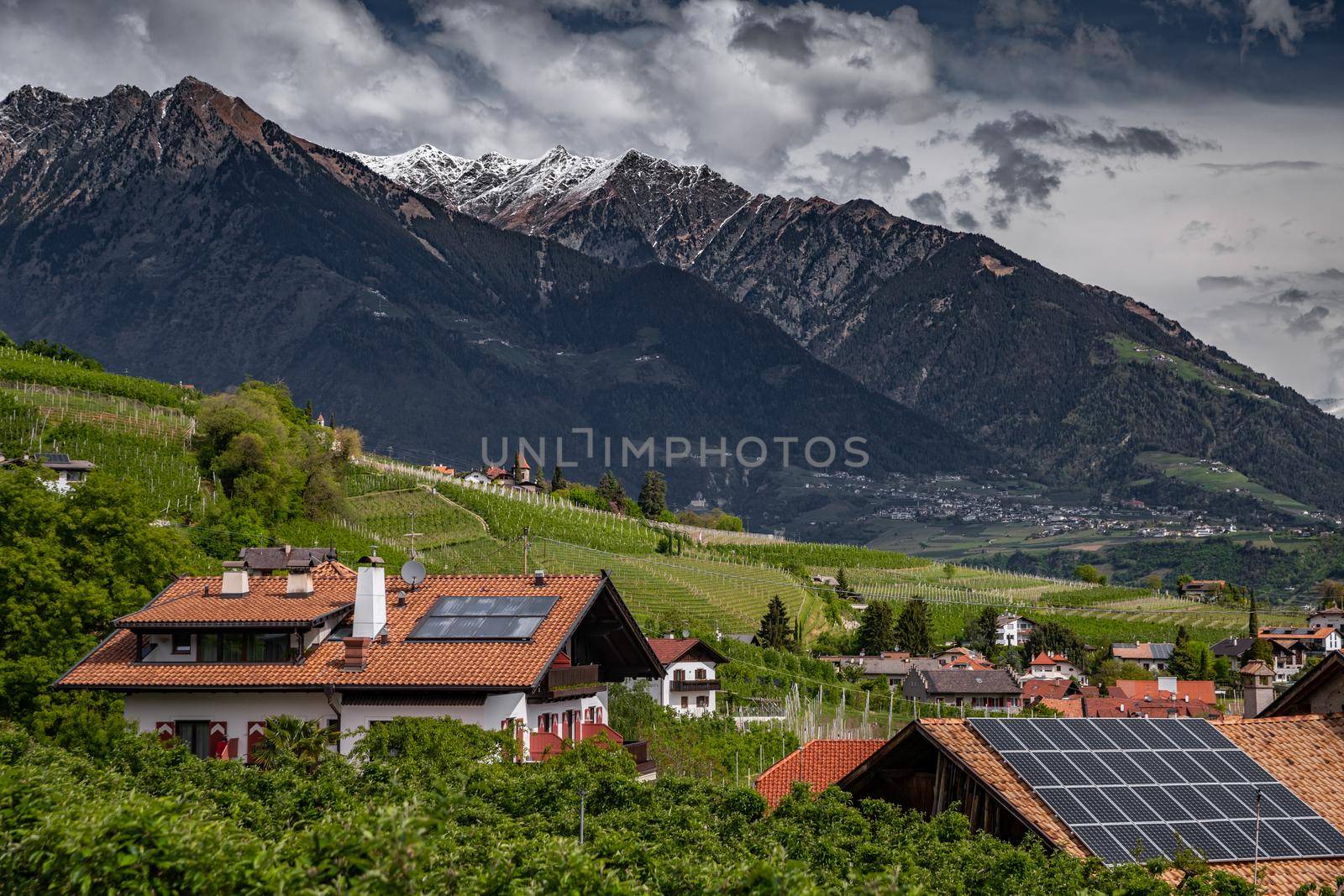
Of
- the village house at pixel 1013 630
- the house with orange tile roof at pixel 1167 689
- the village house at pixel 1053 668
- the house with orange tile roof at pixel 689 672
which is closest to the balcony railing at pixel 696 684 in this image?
the house with orange tile roof at pixel 689 672

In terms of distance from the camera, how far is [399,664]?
33094mm

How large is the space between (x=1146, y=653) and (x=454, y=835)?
12630 centimetres

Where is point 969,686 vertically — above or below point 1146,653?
below

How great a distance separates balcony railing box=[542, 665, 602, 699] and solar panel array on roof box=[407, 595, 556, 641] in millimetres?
1127

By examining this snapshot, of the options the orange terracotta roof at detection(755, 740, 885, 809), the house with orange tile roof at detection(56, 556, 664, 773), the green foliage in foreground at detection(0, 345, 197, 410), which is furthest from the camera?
the green foliage in foreground at detection(0, 345, 197, 410)

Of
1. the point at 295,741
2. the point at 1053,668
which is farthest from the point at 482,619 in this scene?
the point at 1053,668

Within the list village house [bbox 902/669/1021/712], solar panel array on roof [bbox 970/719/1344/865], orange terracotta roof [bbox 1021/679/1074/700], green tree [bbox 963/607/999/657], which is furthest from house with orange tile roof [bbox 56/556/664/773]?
green tree [bbox 963/607/999/657]

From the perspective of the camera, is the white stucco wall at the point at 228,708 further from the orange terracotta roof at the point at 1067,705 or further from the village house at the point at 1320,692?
the orange terracotta roof at the point at 1067,705

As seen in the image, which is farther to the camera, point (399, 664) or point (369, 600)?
point (369, 600)

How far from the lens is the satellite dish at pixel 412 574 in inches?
1464

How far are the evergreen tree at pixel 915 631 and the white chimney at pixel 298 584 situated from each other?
95033mm

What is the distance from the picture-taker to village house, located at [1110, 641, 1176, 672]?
5290 inches

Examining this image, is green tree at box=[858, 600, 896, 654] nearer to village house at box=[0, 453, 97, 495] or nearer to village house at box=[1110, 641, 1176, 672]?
village house at box=[1110, 641, 1176, 672]

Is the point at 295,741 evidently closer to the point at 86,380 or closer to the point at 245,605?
the point at 245,605
